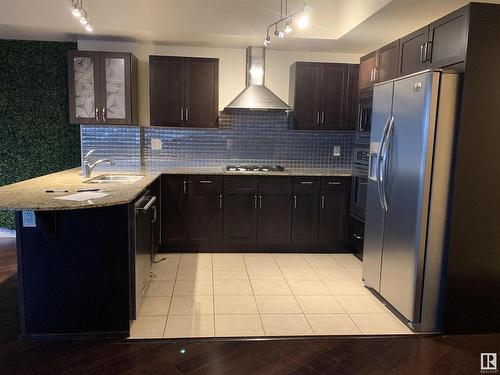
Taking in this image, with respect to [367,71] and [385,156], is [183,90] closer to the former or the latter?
[367,71]

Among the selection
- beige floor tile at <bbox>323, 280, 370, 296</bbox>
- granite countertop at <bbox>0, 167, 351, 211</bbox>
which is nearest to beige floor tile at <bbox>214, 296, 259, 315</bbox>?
beige floor tile at <bbox>323, 280, 370, 296</bbox>

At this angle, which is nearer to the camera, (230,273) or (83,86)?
(230,273)

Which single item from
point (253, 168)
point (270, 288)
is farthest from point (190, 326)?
point (253, 168)

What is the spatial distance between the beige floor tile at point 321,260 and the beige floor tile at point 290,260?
7 cm

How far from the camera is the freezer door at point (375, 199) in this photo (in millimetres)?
3179

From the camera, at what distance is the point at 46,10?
405 cm

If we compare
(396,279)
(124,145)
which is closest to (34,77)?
(124,145)

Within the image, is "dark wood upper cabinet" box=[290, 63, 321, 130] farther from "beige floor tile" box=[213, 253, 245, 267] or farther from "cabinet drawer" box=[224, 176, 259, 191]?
"beige floor tile" box=[213, 253, 245, 267]

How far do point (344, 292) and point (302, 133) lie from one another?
2.28m

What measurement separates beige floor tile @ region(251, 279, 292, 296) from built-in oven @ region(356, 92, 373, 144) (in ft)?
5.85

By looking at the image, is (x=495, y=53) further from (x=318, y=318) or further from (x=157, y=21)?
(x=157, y=21)

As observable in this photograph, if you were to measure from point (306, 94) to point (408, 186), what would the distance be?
223 centimetres

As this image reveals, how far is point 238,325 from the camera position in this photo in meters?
2.83

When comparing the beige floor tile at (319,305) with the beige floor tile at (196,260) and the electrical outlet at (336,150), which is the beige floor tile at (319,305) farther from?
the electrical outlet at (336,150)
